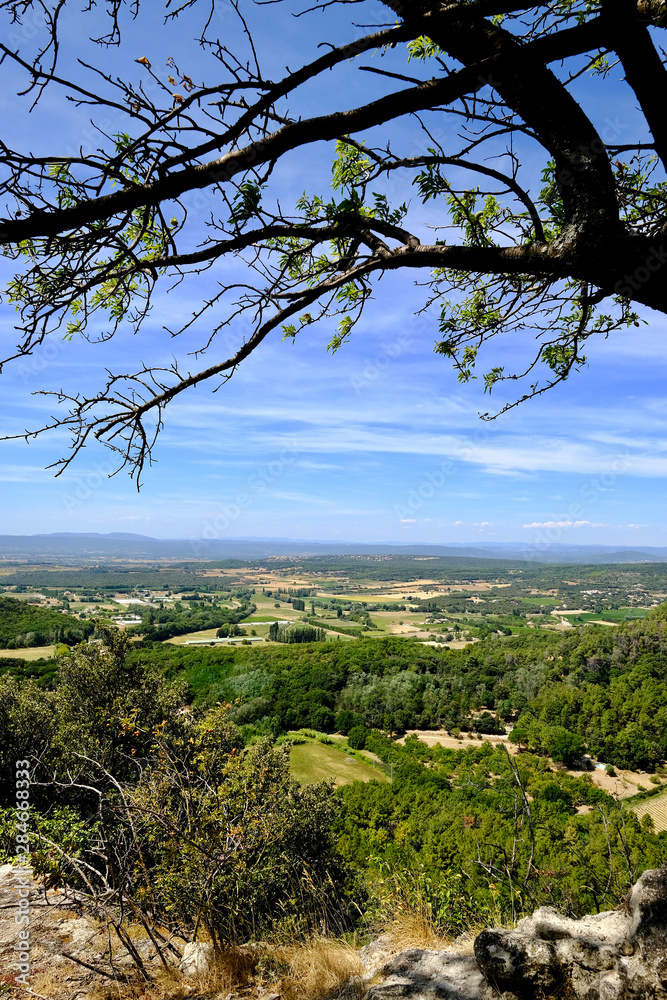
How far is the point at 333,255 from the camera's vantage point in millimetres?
2879

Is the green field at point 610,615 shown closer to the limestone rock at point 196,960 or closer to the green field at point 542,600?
the green field at point 542,600

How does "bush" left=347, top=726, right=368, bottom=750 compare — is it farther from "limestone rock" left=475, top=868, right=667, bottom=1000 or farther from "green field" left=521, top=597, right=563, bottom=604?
"green field" left=521, top=597, right=563, bottom=604

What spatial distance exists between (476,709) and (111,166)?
A: 72463 millimetres

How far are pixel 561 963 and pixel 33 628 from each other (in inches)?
2982

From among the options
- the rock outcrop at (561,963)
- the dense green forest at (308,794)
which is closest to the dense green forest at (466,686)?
the dense green forest at (308,794)

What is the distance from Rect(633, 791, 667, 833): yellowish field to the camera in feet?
121

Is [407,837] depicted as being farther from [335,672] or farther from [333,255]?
[335,672]

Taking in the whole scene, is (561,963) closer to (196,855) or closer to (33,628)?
(196,855)

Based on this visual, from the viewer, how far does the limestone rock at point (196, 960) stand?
349 cm

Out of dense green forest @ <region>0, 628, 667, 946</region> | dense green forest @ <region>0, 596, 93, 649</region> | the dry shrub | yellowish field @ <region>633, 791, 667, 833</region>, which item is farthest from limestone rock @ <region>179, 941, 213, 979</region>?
dense green forest @ <region>0, 596, 93, 649</region>

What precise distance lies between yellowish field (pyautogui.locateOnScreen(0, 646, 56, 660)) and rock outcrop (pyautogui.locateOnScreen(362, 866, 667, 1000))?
5775 centimetres

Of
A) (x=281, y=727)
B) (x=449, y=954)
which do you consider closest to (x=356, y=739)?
(x=281, y=727)

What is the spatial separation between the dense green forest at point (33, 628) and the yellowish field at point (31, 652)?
5.66 feet

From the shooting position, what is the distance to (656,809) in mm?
39469
